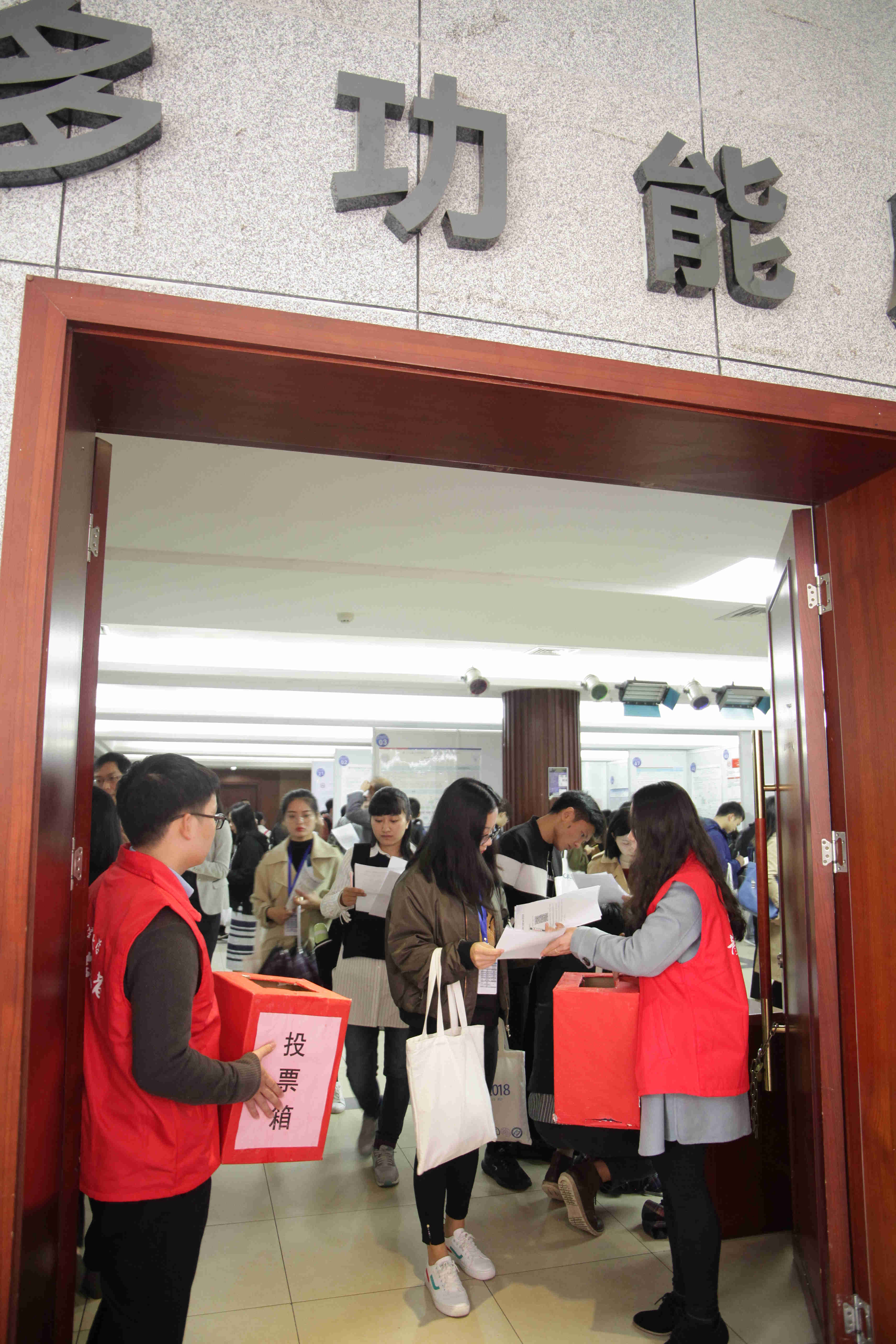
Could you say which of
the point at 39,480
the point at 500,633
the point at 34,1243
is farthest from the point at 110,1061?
the point at 500,633

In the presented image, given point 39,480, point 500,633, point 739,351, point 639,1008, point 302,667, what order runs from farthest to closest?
point 302,667 < point 500,633 < point 639,1008 < point 739,351 < point 39,480

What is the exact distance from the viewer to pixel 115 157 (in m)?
1.61

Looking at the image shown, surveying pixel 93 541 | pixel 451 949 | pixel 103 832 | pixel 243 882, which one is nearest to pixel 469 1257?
pixel 451 949

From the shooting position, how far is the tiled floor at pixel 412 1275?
8.08 feet

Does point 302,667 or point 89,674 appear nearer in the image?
point 89,674

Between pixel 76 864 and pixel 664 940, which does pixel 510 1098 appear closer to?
pixel 664 940

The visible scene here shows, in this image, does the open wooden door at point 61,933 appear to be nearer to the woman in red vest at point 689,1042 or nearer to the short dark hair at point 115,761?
the woman in red vest at point 689,1042

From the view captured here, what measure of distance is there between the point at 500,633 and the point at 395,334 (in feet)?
18.4

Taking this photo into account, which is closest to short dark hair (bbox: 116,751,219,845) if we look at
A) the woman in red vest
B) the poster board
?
the woman in red vest

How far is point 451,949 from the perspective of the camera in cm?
255

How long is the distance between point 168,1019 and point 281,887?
9.79 feet

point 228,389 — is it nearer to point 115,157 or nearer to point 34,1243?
point 115,157

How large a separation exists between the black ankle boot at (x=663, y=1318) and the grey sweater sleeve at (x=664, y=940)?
947 millimetres

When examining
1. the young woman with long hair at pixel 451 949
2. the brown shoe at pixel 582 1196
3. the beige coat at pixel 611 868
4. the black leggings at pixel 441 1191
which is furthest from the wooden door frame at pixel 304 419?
the beige coat at pixel 611 868
